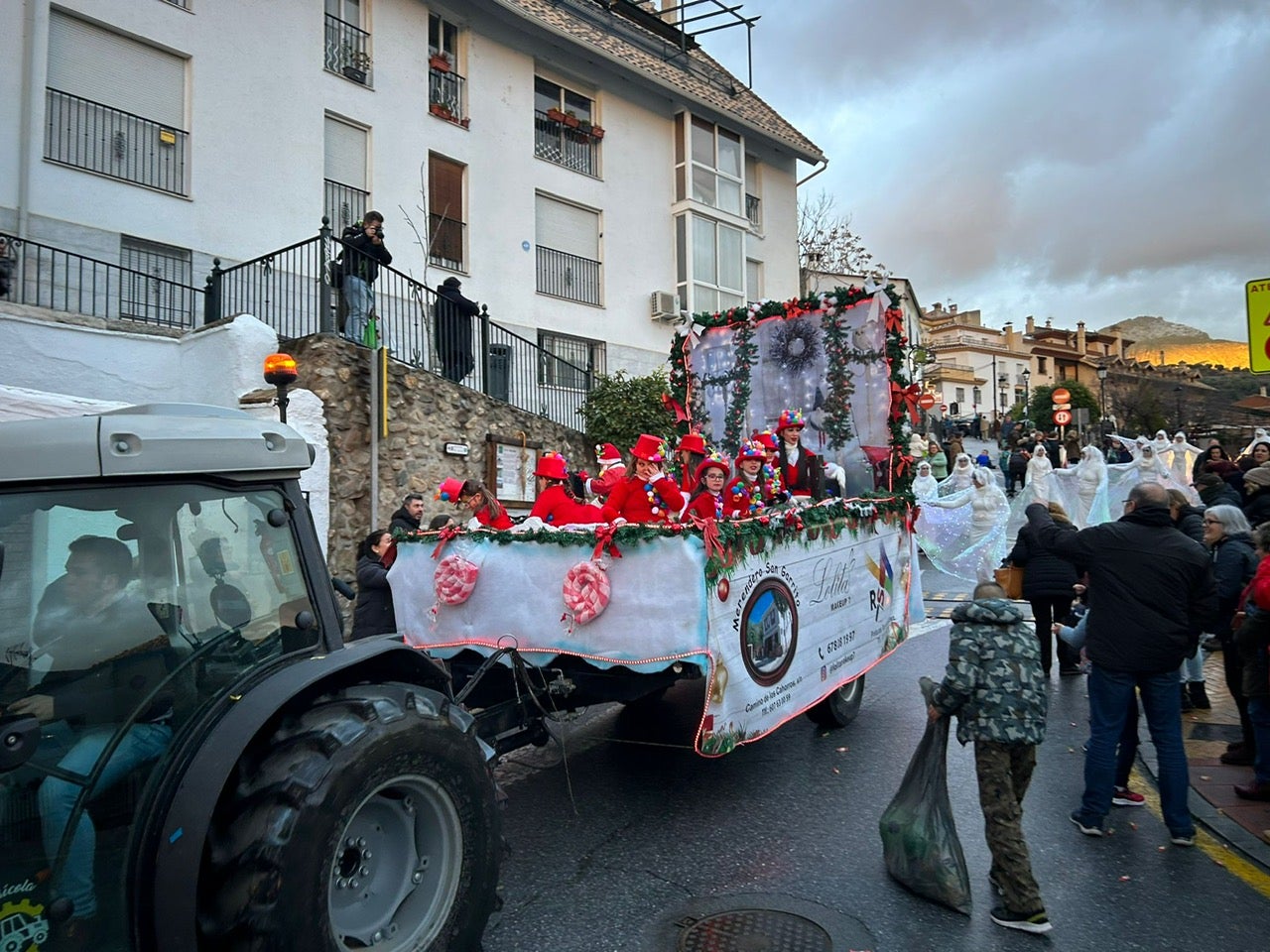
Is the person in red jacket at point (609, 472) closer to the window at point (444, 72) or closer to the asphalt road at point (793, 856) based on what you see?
the asphalt road at point (793, 856)

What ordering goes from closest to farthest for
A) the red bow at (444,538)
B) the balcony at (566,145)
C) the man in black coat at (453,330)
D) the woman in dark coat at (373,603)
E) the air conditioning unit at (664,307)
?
1. the red bow at (444,538)
2. the woman in dark coat at (373,603)
3. the man in black coat at (453,330)
4. the balcony at (566,145)
5. the air conditioning unit at (664,307)

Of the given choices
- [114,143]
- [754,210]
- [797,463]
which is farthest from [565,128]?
[797,463]

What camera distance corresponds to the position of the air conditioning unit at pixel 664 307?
70.6 ft

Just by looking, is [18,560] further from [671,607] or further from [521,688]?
[671,607]

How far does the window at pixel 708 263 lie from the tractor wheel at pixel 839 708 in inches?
646

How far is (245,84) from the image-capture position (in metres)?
14.5

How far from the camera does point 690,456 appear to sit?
319 inches

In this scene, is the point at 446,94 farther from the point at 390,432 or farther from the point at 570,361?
the point at 390,432

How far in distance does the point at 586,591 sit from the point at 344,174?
46.0 feet

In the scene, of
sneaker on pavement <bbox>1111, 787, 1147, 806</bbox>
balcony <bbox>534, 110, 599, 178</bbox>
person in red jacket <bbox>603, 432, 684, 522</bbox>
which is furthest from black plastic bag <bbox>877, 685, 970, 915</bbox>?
balcony <bbox>534, 110, 599, 178</bbox>

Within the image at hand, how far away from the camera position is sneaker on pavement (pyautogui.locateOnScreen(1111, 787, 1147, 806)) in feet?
16.6

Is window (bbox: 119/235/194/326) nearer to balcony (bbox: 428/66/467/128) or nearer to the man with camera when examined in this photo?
the man with camera

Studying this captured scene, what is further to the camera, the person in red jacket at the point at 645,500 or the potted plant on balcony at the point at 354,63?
the potted plant on balcony at the point at 354,63

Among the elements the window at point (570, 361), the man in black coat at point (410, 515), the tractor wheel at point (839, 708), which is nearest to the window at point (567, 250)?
the window at point (570, 361)
